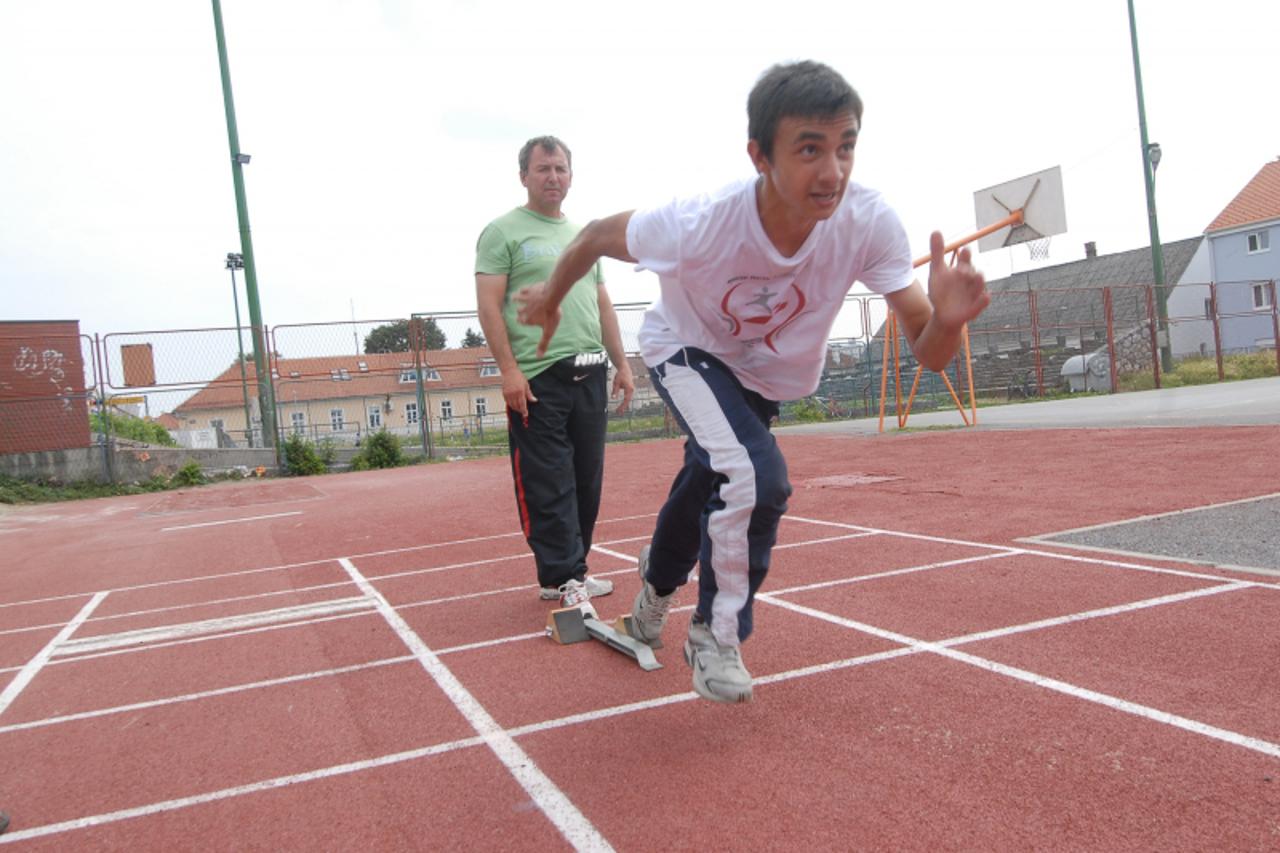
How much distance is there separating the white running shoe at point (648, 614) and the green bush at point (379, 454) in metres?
14.5

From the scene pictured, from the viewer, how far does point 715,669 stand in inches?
99.8

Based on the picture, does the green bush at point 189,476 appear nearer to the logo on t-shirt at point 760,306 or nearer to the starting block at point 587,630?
the starting block at point 587,630

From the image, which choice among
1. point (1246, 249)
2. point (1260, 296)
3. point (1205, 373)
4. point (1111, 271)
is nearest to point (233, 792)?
point (1205, 373)

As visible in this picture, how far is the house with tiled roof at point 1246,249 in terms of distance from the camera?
37.4 meters

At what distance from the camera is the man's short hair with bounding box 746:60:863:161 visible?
2.31 metres

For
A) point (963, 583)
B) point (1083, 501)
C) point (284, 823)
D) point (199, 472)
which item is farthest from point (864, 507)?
point (199, 472)

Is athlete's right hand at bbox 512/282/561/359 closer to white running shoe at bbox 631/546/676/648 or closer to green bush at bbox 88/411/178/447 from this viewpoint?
white running shoe at bbox 631/546/676/648

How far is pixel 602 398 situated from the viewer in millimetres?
4230

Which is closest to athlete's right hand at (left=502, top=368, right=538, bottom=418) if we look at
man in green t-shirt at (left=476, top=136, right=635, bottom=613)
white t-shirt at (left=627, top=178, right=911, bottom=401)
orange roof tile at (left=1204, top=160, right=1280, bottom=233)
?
man in green t-shirt at (left=476, top=136, right=635, bottom=613)

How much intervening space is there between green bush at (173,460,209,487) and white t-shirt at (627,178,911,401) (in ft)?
48.9

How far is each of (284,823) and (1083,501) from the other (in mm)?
5461

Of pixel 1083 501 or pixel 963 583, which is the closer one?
pixel 963 583

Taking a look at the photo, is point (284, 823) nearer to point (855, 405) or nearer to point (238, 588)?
point (238, 588)

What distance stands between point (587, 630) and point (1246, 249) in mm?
47549
